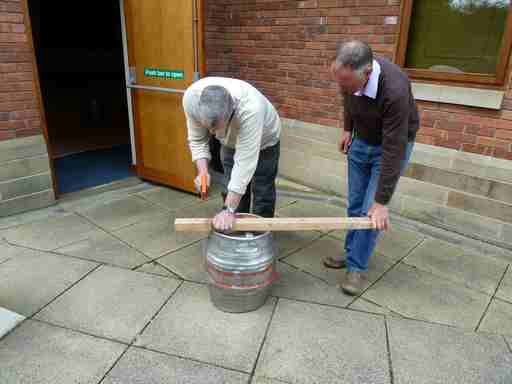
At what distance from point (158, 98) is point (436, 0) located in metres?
3.21

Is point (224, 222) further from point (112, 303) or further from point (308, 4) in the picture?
point (308, 4)

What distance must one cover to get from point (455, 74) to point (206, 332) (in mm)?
3322

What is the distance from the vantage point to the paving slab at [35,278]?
9.27ft

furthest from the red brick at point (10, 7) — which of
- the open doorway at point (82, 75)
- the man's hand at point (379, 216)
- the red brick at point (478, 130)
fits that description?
the red brick at point (478, 130)

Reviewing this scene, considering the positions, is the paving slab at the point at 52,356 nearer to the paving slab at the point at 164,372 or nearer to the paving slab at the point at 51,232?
the paving slab at the point at 164,372

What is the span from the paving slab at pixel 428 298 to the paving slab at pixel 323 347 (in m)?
0.29

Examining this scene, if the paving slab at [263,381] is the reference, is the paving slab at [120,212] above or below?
below

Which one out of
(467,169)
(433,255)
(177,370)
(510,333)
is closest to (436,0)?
(467,169)

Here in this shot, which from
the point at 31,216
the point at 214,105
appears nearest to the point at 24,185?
the point at 31,216

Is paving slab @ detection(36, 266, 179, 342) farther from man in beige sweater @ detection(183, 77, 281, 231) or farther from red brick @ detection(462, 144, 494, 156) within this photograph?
red brick @ detection(462, 144, 494, 156)

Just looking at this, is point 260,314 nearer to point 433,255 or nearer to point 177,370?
point 177,370

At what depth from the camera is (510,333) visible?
2.68 m

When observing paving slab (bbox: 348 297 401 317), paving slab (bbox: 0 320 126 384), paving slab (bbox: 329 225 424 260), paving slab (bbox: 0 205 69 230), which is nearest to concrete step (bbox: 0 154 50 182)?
paving slab (bbox: 0 205 69 230)

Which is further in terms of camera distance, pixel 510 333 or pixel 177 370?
pixel 510 333
